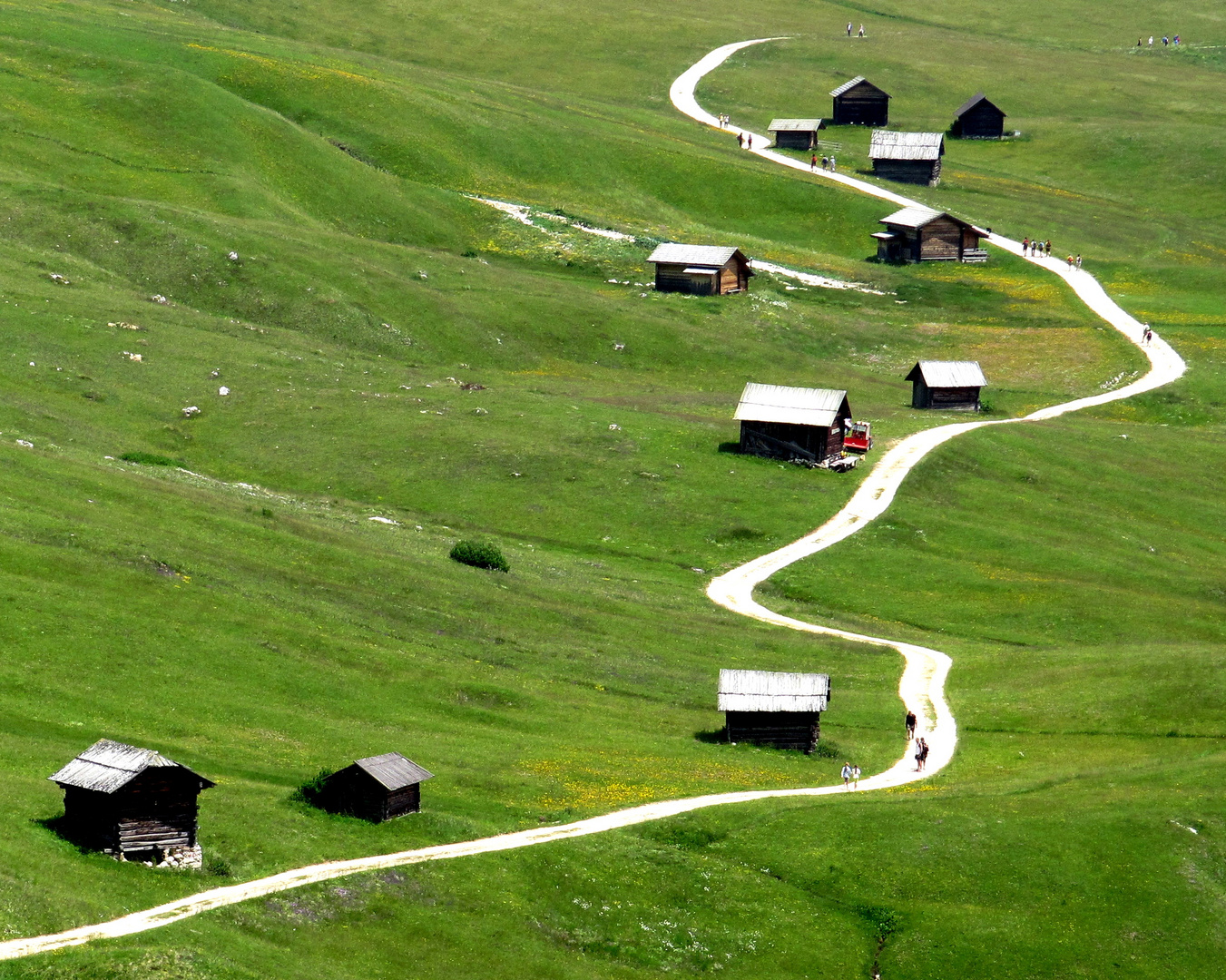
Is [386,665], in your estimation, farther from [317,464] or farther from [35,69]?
[35,69]

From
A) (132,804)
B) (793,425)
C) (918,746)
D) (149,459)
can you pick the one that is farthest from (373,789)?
(793,425)

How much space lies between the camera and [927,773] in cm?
7019

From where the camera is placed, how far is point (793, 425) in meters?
115

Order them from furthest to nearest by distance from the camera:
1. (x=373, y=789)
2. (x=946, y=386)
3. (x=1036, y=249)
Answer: (x=1036, y=249) < (x=946, y=386) < (x=373, y=789)

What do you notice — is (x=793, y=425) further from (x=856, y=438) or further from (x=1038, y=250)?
(x=1038, y=250)

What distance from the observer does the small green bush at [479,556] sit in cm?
8850

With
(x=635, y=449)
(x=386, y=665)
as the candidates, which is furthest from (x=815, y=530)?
(x=386, y=665)

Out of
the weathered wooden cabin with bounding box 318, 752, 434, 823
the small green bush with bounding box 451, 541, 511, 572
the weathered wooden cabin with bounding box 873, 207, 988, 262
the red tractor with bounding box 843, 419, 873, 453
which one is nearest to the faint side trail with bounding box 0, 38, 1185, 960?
the red tractor with bounding box 843, 419, 873, 453

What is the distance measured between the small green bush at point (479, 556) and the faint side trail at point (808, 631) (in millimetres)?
13029

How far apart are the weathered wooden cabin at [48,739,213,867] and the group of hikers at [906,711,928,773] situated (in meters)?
33.9

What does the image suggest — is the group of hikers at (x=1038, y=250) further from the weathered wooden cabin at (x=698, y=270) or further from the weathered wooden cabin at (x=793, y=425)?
the weathered wooden cabin at (x=793, y=425)

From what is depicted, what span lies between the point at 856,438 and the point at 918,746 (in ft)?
165

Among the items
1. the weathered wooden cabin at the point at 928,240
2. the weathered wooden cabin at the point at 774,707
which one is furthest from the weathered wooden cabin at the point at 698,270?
the weathered wooden cabin at the point at 774,707

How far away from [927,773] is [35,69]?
12896cm
